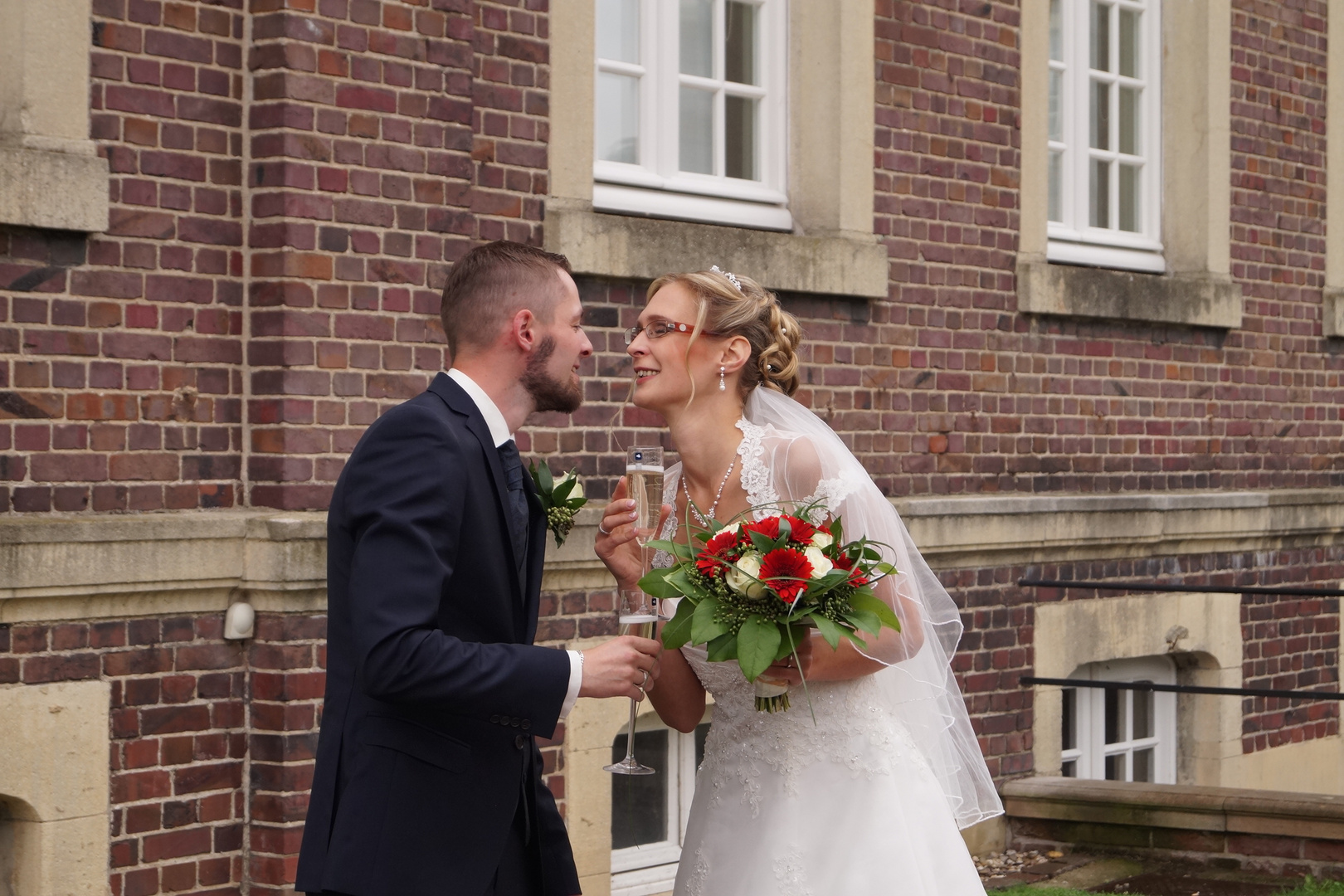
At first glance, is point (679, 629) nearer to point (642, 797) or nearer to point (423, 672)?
point (423, 672)

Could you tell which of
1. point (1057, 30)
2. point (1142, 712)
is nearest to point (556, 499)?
point (1057, 30)

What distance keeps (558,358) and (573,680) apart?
2.37 ft

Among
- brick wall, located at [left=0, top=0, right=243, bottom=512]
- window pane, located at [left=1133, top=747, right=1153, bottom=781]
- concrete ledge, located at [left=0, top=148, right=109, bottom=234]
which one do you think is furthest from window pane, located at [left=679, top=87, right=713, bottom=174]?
window pane, located at [left=1133, top=747, right=1153, bottom=781]

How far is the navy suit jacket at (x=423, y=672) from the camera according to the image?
3.16 m

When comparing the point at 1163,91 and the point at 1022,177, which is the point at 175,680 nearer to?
the point at 1022,177

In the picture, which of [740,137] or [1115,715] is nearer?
[740,137]

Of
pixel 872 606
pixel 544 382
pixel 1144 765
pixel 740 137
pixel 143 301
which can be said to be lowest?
pixel 1144 765

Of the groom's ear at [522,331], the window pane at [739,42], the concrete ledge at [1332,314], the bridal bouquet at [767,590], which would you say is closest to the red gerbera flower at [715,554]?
the bridal bouquet at [767,590]

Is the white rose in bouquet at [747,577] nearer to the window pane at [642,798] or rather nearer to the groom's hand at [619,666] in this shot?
the groom's hand at [619,666]

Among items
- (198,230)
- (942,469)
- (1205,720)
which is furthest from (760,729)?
(1205,720)

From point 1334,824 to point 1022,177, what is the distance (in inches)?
135

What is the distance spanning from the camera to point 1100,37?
373 inches

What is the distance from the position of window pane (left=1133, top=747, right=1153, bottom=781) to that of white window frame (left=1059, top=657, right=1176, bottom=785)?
0.02 m

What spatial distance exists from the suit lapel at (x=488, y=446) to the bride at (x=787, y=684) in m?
0.44
